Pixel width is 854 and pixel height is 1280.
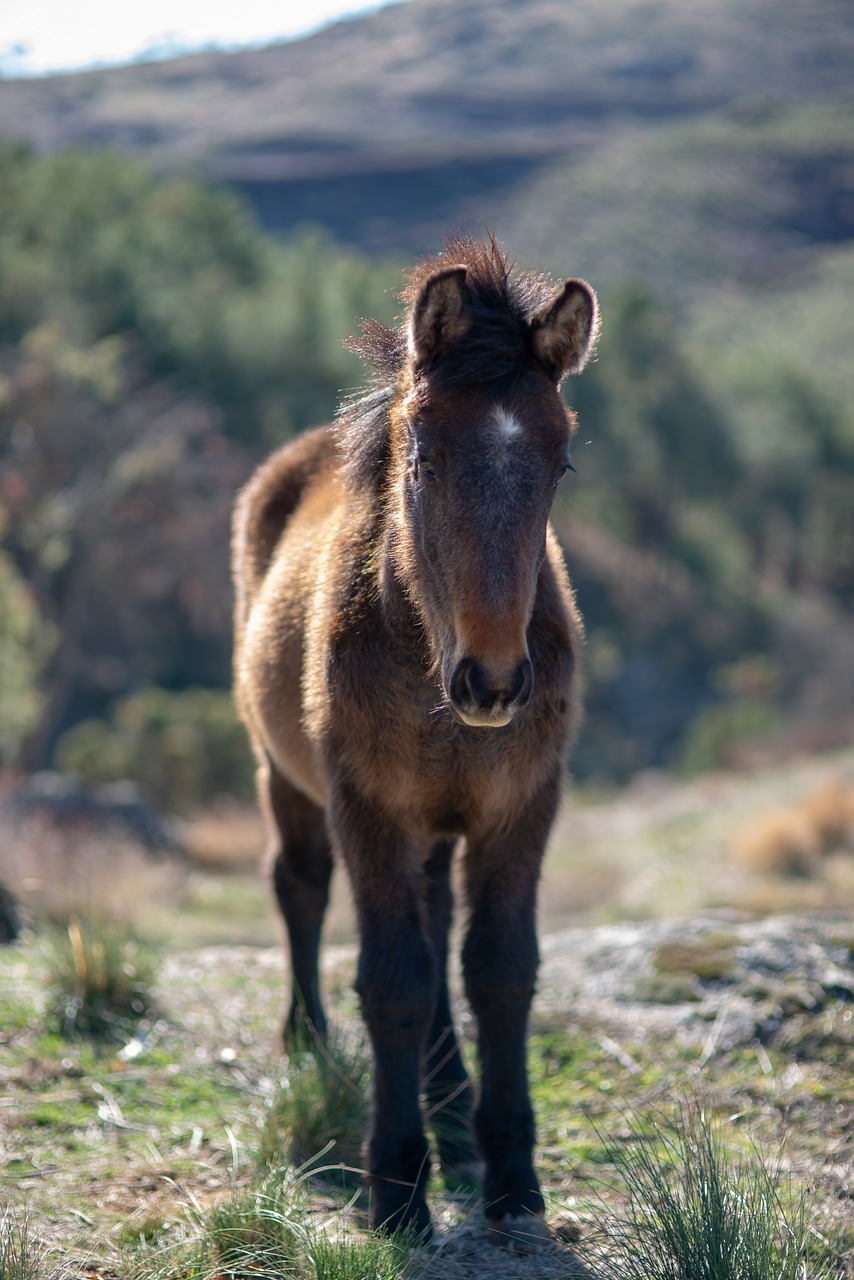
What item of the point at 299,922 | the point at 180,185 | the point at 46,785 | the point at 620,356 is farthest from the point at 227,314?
the point at 299,922

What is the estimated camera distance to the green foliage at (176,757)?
25.9 metres

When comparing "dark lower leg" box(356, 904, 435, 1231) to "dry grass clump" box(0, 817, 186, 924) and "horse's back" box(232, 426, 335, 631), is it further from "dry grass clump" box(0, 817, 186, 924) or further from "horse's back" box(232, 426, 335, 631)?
"dry grass clump" box(0, 817, 186, 924)

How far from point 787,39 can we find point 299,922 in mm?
42618

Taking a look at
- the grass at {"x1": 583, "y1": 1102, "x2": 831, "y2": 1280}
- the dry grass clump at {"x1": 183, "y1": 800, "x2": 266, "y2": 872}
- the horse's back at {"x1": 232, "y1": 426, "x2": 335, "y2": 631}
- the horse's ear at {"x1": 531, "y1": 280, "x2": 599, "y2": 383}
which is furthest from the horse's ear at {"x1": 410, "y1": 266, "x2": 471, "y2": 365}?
the dry grass clump at {"x1": 183, "y1": 800, "x2": 266, "y2": 872}

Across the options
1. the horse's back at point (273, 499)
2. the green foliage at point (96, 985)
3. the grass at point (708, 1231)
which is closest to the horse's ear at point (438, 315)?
the horse's back at point (273, 499)

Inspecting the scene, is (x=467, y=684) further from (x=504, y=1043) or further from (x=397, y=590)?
(x=504, y=1043)

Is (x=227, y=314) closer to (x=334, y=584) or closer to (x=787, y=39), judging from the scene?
(x=787, y=39)

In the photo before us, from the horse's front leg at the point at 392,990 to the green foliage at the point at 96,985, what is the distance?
6.98 feet

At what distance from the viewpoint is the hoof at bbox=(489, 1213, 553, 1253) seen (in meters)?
3.82

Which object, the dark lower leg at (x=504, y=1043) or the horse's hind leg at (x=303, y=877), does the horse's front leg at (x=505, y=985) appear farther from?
the horse's hind leg at (x=303, y=877)

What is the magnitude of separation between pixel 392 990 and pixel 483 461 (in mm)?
1899

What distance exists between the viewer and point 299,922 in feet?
18.3

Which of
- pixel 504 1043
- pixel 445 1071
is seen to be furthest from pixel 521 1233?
pixel 445 1071

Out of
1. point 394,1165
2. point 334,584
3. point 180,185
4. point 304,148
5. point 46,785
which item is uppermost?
point 304,148
